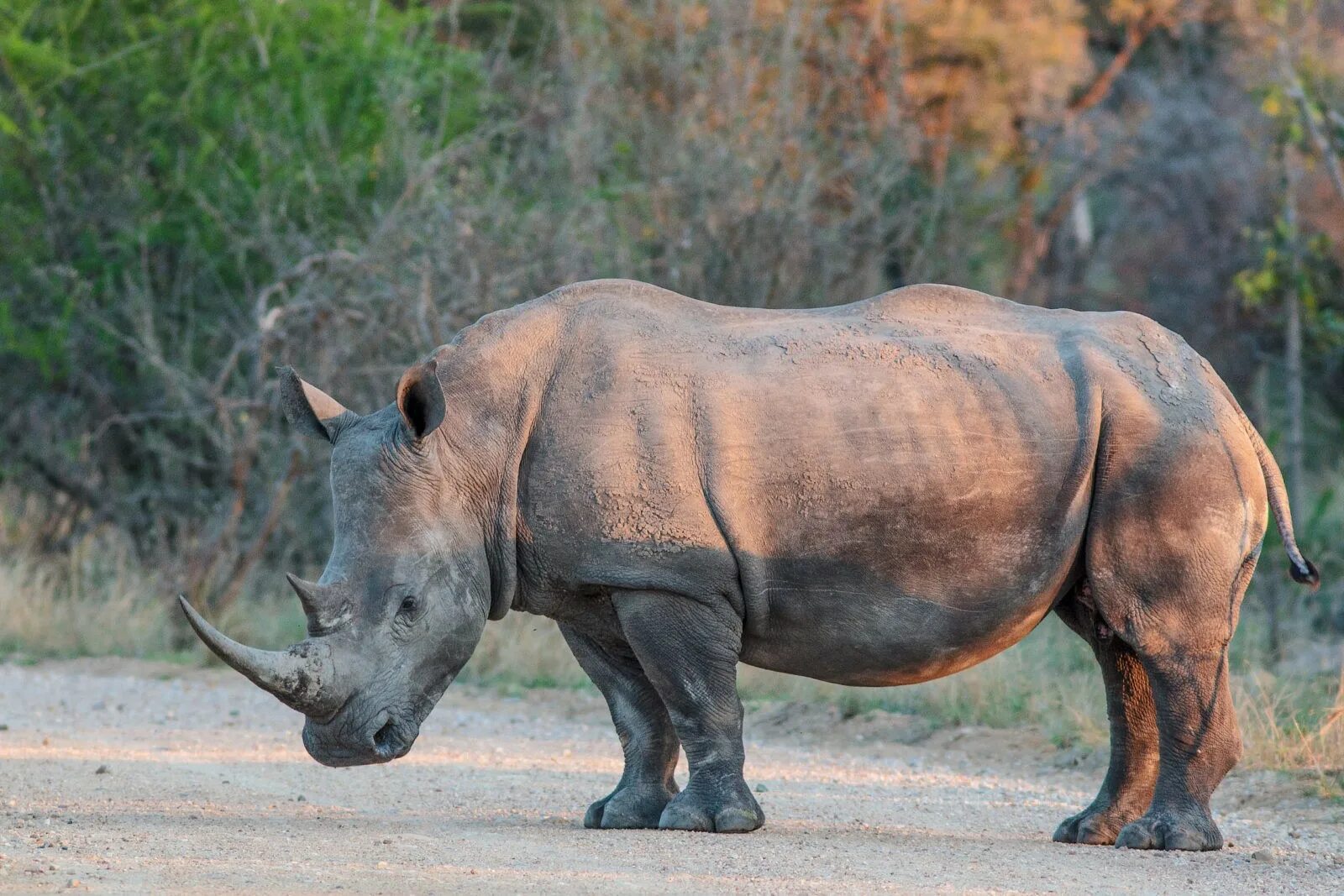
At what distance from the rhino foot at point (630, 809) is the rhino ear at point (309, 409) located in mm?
1545

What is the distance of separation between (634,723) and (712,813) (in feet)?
1.85

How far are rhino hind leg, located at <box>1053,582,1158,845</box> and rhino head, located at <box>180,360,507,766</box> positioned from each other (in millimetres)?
2027

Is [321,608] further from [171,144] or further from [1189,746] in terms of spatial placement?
[171,144]

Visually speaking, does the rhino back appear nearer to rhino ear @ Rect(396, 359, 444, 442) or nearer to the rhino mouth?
rhino ear @ Rect(396, 359, 444, 442)

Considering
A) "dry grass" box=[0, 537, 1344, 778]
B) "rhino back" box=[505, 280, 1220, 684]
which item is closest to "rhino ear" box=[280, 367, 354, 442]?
"rhino back" box=[505, 280, 1220, 684]

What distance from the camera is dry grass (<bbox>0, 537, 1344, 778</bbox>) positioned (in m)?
8.37

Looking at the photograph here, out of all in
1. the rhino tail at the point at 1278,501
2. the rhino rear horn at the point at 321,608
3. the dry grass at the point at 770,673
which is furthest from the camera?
the dry grass at the point at 770,673

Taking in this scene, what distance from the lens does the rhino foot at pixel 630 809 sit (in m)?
6.40

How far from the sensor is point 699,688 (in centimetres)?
607

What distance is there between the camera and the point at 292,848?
571 centimetres

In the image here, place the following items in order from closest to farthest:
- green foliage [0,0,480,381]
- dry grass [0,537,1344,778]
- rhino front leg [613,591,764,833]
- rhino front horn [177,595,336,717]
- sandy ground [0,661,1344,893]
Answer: sandy ground [0,661,1344,893] → rhino front horn [177,595,336,717] → rhino front leg [613,591,764,833] → dry grass [0,537,1344,778] → green foliage [0,0,480,381]

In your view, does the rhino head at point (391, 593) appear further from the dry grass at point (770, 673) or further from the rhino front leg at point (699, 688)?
the dry grass at point (770, 673)

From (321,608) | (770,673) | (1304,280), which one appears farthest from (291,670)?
(1304,280)

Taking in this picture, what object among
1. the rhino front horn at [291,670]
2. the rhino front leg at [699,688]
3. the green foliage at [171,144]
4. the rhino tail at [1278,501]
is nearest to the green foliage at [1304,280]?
the green foliage at [171,144]
